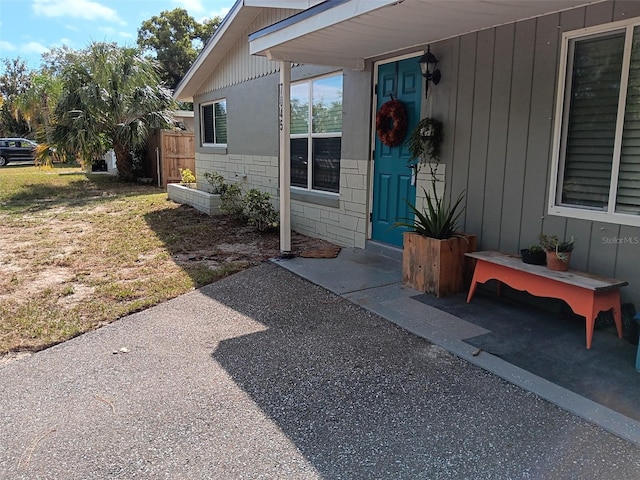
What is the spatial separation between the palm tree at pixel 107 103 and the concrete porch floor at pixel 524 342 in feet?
35.1

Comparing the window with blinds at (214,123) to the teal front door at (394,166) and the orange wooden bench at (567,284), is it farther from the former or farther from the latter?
the orange wooden bench at (567,284)

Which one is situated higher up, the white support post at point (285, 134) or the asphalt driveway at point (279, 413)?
the white support post at point (285, 134)

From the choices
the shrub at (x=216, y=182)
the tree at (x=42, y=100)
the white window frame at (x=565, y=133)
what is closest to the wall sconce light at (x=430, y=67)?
the white window frame at (x=565, y=133)

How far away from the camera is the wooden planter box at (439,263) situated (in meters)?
4.47

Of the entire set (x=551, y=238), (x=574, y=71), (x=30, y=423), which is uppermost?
(x=574, y=71)

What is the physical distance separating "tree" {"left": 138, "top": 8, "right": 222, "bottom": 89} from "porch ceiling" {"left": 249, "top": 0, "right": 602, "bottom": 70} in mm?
28157

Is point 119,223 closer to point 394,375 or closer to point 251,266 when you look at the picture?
point 251,266

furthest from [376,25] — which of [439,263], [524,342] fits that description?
[524,342]

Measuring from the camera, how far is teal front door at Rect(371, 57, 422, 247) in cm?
541

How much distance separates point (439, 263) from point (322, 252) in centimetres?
213

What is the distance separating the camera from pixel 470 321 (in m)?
3.94

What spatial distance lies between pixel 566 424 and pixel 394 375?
3.27ft

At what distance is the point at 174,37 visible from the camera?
31797 millimetres

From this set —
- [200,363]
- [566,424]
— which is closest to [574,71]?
[566,424]
